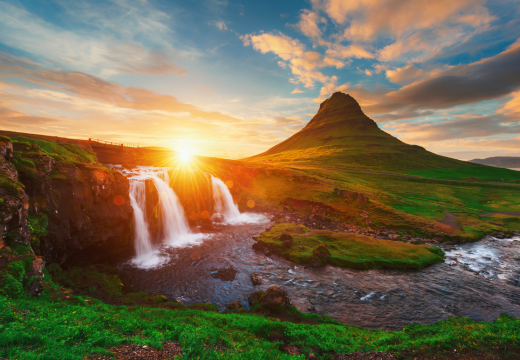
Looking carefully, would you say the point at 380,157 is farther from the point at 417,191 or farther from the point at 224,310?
the point at 224,310

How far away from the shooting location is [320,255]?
1161 inches

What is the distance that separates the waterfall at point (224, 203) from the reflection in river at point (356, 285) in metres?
20.7

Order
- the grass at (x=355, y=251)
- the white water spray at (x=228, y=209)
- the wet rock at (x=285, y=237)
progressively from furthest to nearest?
the white water spray at (x=228, y=209), the wet rock at (x=285, y=237), the grass at (x=355, y=251)

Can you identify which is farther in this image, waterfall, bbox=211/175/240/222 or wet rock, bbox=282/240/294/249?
waterfall, bbox=211/175/240/222

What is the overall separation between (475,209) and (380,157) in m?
103

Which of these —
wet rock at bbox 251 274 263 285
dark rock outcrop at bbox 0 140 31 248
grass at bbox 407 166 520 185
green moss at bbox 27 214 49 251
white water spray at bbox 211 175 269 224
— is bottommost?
wet rock at bbox 251 274 263 285

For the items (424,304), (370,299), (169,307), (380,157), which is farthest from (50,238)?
(380,157)

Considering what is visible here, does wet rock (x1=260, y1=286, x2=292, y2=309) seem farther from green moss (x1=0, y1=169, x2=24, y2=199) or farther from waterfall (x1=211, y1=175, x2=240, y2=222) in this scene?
waterfall (x1=211, y1=175, x2=240, y2=222)

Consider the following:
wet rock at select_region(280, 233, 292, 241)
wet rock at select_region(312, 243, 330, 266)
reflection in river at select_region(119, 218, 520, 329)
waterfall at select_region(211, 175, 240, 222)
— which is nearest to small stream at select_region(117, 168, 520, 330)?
reflection in river at select_region(119, 218, 520, 329)

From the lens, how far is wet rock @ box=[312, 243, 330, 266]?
94.4 feet

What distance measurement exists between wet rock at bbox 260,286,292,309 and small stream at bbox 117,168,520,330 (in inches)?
95.0

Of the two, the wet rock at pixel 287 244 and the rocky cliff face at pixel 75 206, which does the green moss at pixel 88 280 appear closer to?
the rocky cliff face at pixel 75 206

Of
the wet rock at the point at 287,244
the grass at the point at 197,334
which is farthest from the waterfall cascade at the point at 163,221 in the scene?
the wet rock at the point at 287,244

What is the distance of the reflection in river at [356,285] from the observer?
20203 millimetres
